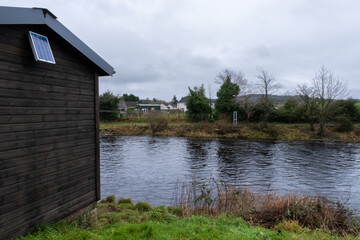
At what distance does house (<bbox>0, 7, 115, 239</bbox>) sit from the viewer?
4.32 metres

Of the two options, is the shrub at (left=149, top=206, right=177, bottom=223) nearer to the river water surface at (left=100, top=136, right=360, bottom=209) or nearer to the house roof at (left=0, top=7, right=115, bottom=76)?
the river water surface at (left=100, top=136, right=360, bottom=209)

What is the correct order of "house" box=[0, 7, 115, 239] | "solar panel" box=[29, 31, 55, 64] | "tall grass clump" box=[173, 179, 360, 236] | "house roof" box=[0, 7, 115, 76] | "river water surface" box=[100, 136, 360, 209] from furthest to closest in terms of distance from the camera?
"river water surface" box=[100, 136, 360, 209]
"tall grass clump" box=[173, 179, 360, 236]
"solar panel" box=[29, 31, 55, 64]
"house" box=[0, 7, 115, 239]
"house roof" box=[0, 7, 115, 76]

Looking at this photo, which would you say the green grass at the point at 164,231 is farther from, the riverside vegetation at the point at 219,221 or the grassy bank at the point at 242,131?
the grassy bank at the point at 242,131

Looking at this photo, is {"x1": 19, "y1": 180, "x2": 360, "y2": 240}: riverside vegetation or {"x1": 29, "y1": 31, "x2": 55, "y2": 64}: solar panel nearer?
{"x1": 29, "y1": 31, "x2": 55, "y2": 64}: solar panel

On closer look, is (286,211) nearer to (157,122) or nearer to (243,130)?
(243,130)

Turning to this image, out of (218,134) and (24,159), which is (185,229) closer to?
(24,159)

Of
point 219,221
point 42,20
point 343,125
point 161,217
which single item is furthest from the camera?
point 343,125

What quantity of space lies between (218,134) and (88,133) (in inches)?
935

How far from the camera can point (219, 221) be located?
6.22 metres

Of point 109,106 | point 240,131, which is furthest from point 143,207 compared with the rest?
point 109,106

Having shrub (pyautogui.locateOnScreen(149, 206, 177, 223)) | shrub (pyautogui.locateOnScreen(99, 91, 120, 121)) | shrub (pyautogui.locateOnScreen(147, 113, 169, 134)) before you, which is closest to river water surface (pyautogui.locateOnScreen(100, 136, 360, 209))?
shrub (pyautogui.locateOnScreen(149, 206, 177, 223))

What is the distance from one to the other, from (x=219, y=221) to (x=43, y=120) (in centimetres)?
435

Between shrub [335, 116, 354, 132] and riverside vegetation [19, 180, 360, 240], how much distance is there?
2394 centimetres

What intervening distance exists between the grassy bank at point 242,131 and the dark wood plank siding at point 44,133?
2317 centimetres
